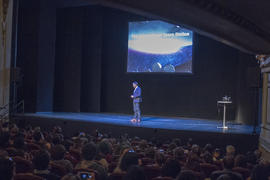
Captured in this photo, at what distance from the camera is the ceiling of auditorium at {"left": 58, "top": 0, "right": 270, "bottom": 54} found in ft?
10.9

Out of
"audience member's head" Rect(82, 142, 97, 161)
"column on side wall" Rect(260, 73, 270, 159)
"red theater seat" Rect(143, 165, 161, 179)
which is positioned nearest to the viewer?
"red theater seat" Rect(143, 165, 161, 179)

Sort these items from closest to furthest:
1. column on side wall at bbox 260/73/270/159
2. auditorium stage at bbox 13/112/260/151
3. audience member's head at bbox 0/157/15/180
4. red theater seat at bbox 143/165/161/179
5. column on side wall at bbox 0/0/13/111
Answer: audience member's head at bbox 0/157/15/180, red theater seat at bbox 143/165/161/179, column on side wall at bbox 260/73/270/159, auditorium stage at bbox 13/112/260/151, column on side wall at bbox 0/0/13/111

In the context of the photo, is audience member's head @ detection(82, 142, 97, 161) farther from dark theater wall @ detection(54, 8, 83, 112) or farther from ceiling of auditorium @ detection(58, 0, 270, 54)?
dark theater wall @ detection(54, 8, 83, 112)

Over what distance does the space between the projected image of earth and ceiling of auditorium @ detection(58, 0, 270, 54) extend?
791 cm

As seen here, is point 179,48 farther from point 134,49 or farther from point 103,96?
point 103,96

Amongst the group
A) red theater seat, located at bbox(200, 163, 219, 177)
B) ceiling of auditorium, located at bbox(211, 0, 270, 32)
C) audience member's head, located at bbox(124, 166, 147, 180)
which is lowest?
red theater seat, located at bbox(200, 163, 219, 177)

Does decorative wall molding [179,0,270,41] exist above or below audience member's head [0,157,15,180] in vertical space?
above

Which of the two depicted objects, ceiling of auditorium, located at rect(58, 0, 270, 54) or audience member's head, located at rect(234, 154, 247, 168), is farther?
audience member's head, located at rect(234, 154, 247, 168)

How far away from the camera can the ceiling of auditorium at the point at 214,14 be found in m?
3.33

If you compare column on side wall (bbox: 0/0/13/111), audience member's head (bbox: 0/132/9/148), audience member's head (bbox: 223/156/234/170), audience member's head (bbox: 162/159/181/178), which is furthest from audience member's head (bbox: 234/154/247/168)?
column on side wall (bbox: 0/0/13/111)

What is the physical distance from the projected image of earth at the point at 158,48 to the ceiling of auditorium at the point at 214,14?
7912 millimetres

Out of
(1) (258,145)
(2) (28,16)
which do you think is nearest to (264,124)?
(1) (258,145)

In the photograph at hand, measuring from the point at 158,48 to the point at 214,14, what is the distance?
31.8 ft

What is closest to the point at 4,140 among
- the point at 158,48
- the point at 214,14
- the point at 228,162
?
the point at 228,162
